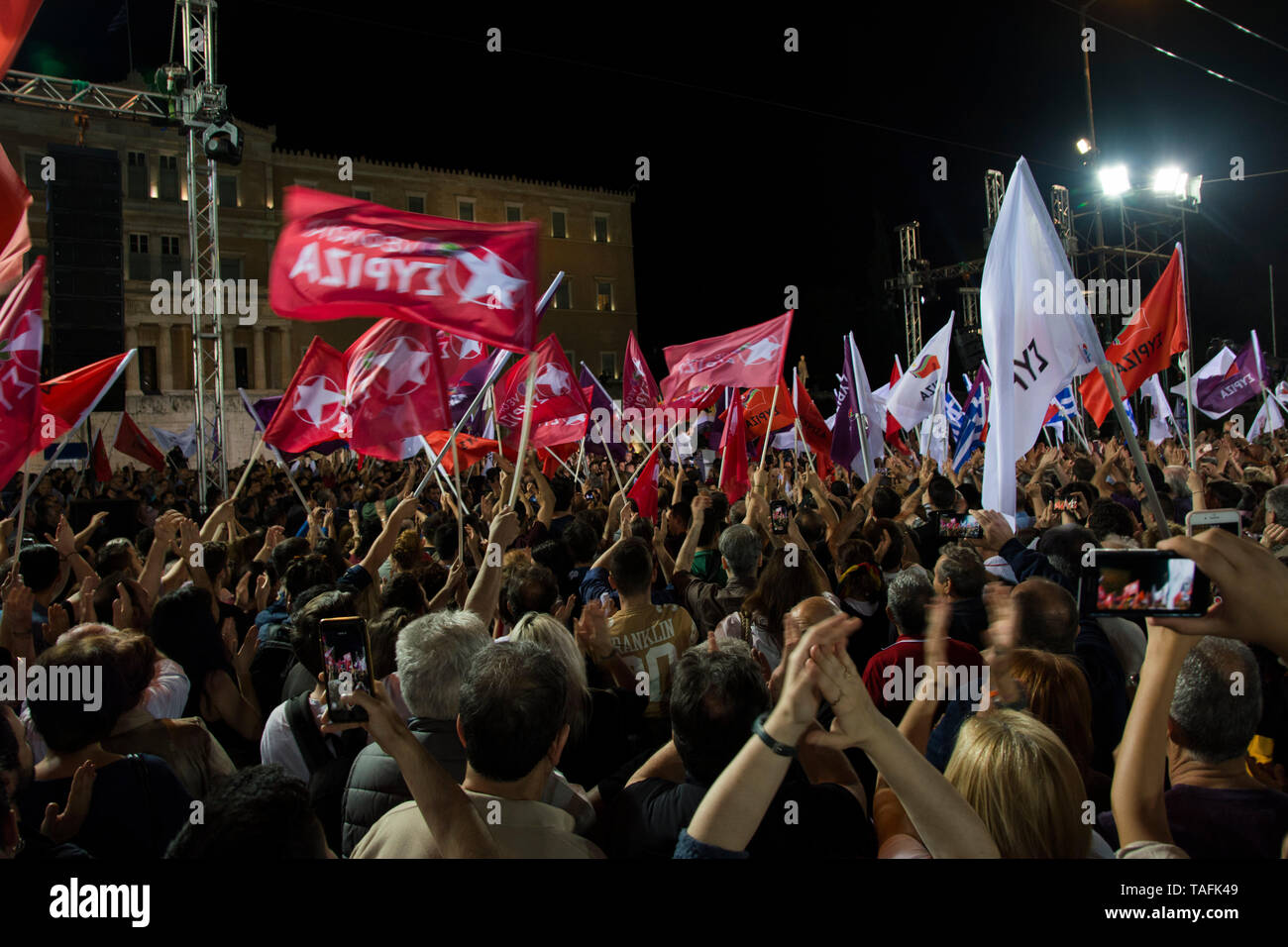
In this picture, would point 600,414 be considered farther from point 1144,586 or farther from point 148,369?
point 148,369

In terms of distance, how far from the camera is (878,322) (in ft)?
146

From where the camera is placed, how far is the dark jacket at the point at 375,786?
2.61 metres

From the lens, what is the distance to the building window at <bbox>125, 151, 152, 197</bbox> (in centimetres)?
3816

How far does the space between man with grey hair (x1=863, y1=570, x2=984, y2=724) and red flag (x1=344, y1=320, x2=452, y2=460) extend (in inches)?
155

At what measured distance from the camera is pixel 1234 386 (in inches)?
608

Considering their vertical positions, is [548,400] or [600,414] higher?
[600,414]

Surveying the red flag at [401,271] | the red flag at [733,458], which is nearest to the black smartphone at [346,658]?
the red flag at [401,271]

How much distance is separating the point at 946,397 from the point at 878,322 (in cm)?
2893

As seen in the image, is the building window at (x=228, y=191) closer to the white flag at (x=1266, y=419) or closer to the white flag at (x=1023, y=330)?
the white flag at (x=1266, y=419)

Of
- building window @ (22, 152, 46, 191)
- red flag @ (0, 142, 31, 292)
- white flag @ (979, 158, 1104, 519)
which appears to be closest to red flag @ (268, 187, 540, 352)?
red flag @ (0, 142, 31, 292)

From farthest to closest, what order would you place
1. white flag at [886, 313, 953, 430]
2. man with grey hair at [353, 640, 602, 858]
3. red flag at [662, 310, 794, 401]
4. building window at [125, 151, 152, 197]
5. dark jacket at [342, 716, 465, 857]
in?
building window at [125, 151, 152, 197] < white flag at [886, 313, 953, 430] < red flag at [662, 310, 794, 401] < dark jacket at [342, 716, 465, 857] < man with grey hair at [353, 640, 602, 858]

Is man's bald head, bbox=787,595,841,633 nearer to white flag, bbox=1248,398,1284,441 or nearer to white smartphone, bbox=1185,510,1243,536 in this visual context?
white smartphone, bbox=1185,510,1243,536

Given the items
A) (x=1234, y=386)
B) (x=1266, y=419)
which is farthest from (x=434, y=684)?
(x=1266, y=419)

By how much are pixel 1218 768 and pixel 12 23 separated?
4.92 m
